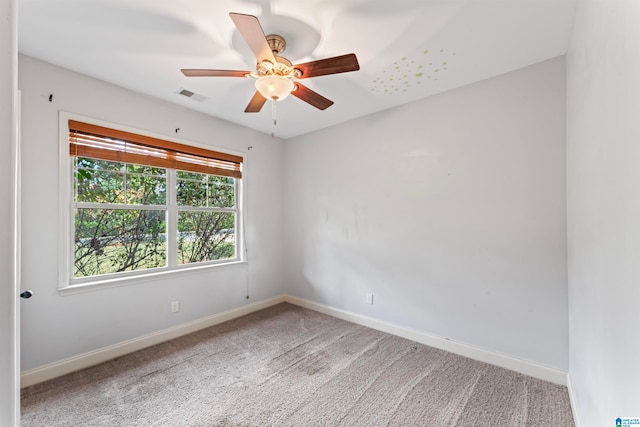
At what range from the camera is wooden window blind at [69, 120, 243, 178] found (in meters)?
2.44

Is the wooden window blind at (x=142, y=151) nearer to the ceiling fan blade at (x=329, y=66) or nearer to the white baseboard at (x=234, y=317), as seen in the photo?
the white baseboard at (x=234, y=317)

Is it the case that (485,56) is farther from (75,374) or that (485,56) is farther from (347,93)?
(75,374)

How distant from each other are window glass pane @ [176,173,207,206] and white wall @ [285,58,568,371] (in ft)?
4.83

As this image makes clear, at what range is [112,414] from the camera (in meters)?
1.84

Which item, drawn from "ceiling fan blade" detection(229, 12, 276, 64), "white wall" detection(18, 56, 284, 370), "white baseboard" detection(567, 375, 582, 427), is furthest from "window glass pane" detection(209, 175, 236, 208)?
"white baseboard" detection(567, 375, 582, 427)

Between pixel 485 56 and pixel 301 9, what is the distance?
58.5 inches

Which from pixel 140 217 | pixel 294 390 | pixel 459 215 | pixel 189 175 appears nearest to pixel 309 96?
pixel 459 215

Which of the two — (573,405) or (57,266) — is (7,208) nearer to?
(57,266)

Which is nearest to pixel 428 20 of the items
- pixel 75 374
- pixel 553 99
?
pixel 553 99

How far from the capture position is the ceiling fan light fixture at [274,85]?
1858mm

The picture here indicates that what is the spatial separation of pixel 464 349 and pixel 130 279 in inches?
129

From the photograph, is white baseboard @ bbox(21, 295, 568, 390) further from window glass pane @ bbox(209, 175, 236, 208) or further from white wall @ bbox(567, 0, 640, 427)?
window glass pane @ bbox(209, 175, 236, 208)

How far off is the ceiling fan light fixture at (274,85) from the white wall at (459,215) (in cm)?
158

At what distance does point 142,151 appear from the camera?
2.80 m
